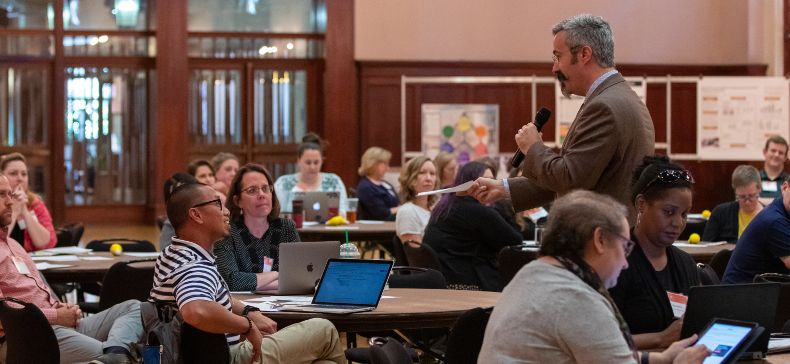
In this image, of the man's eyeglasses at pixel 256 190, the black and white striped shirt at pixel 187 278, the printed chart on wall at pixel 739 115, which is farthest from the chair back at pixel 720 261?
the printed chart on wall at pixel 739 115

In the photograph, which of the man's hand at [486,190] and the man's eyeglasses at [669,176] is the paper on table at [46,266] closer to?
the man's hand at [486,190]

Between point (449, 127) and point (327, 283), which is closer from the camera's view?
point (327, 283)

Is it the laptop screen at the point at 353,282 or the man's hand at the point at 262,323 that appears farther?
the laptop screen at the point at 353,282

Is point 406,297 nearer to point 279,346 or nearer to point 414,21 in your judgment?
point 279,346

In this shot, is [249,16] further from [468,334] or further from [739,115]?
[468,334]

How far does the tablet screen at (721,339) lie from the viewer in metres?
1.92

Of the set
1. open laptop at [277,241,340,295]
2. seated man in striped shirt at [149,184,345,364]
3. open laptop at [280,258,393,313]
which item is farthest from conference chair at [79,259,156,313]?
open laptop at [280,258,393,313]

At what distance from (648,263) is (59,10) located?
11.2 meters

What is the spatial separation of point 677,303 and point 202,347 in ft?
5.39

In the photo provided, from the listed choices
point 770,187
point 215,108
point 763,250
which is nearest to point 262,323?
point 763,250

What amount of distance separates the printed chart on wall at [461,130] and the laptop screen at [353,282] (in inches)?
316

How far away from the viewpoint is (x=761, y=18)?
11516mm

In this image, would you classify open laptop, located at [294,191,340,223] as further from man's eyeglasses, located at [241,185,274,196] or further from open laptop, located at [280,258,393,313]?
open laptop, located at [280,258,393,313]

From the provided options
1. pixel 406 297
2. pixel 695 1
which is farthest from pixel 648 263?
pixel 695 1
